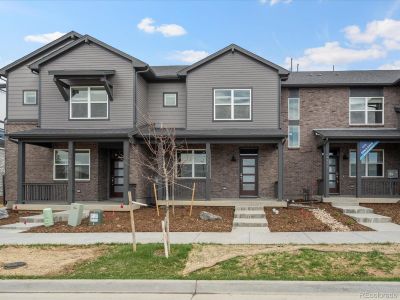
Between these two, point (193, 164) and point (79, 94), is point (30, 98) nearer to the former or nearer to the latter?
point (79, 94)

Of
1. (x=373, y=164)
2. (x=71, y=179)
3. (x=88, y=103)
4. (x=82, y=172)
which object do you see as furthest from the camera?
(x=373, y=164)

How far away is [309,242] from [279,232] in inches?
84.9

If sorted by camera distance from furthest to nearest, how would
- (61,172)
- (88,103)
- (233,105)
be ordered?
(61,172), (233,105), (88,103)

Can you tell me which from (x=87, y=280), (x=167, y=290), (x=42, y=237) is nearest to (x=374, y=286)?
(x=167, y=290)

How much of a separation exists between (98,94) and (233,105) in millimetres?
6445

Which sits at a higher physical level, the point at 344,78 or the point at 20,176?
the point at 344,78

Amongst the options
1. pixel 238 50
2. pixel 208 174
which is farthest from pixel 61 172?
pixel 238 50

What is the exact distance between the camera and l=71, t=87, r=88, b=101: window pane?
20.6 metres

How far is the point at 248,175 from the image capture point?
21672 millimetres

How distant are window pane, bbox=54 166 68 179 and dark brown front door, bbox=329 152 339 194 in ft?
44.7

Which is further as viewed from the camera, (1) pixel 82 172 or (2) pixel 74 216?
(1) pixel 82 172

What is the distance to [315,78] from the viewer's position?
23812mm

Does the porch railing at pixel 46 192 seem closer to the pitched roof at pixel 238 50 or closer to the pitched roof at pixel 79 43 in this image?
the pitched roof at pixel 79 43

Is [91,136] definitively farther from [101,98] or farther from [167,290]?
[167,290]
